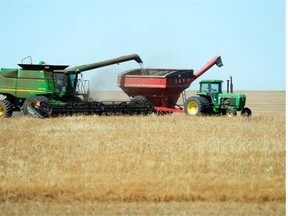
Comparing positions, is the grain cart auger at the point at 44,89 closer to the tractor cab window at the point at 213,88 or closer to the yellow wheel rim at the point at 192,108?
the yellow wheel rim at the point at 192,108

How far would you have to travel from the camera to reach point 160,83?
23484mm

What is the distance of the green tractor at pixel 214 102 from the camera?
2172 cm

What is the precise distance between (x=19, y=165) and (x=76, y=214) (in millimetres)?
3081

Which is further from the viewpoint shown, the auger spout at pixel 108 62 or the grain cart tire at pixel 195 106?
the auger spout at pixel 108 62

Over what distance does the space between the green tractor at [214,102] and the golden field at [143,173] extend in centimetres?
764

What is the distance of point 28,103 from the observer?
2062 centimetres

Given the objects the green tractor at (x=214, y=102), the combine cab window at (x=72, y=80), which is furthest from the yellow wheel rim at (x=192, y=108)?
the combine cab window at (x=72, y=80)

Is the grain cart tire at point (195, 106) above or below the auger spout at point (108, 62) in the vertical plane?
below

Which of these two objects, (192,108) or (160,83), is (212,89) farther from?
(160,83)

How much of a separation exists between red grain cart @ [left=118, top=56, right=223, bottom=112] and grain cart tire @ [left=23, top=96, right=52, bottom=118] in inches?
190

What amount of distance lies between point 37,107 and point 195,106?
639 cm

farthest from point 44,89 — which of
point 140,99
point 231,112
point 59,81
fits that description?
point 231,112

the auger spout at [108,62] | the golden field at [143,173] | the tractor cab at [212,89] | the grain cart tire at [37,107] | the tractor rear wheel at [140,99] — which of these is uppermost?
the auger spout at [108,62]

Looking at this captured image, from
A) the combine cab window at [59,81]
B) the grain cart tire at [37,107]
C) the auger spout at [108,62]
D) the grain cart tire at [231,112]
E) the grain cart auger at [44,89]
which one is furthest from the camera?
the auger spout at [108,62]
